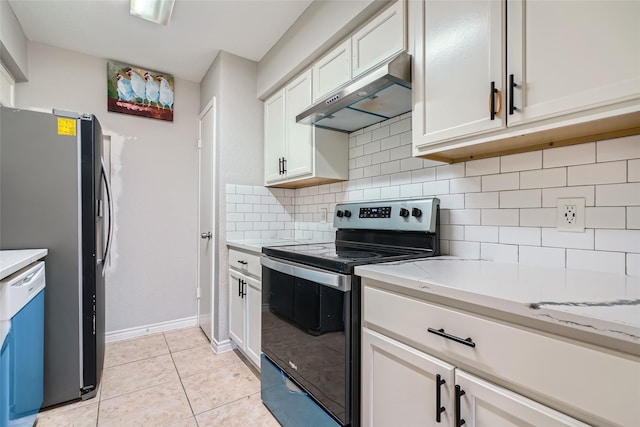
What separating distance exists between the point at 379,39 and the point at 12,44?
2.42 meters

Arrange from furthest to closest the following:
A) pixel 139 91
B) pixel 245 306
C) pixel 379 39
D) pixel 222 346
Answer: pixel 139 91
pixel 222 346
pixel 245 306
pixel 379 39

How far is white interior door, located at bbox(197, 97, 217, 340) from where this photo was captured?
2.60 m

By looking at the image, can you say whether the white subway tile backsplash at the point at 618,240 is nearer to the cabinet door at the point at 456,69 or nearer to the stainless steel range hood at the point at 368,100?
the cabinet door at the point at 456,69

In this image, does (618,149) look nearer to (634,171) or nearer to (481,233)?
(634,171)

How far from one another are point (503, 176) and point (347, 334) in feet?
3.15

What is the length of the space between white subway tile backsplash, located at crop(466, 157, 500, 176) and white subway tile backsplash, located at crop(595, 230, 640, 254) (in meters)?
0.44

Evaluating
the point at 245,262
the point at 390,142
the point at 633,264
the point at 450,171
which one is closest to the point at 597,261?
the point at 633,264

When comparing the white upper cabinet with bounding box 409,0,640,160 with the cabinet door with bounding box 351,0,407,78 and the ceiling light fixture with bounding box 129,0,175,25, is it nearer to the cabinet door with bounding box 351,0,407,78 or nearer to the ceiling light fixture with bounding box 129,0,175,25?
the cabinet door with bounding box 351,0,407,78

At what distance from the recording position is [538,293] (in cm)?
77

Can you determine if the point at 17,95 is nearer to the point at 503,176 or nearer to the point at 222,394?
the point at 222,394

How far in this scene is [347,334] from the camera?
117cm

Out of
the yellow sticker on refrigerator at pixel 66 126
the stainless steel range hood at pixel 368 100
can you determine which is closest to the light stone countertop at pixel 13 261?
the yellow sticker on refrigerator at pixel 66 126

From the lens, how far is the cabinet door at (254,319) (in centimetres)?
193

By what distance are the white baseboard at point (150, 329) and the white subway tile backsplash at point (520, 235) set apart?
9.35 feet
